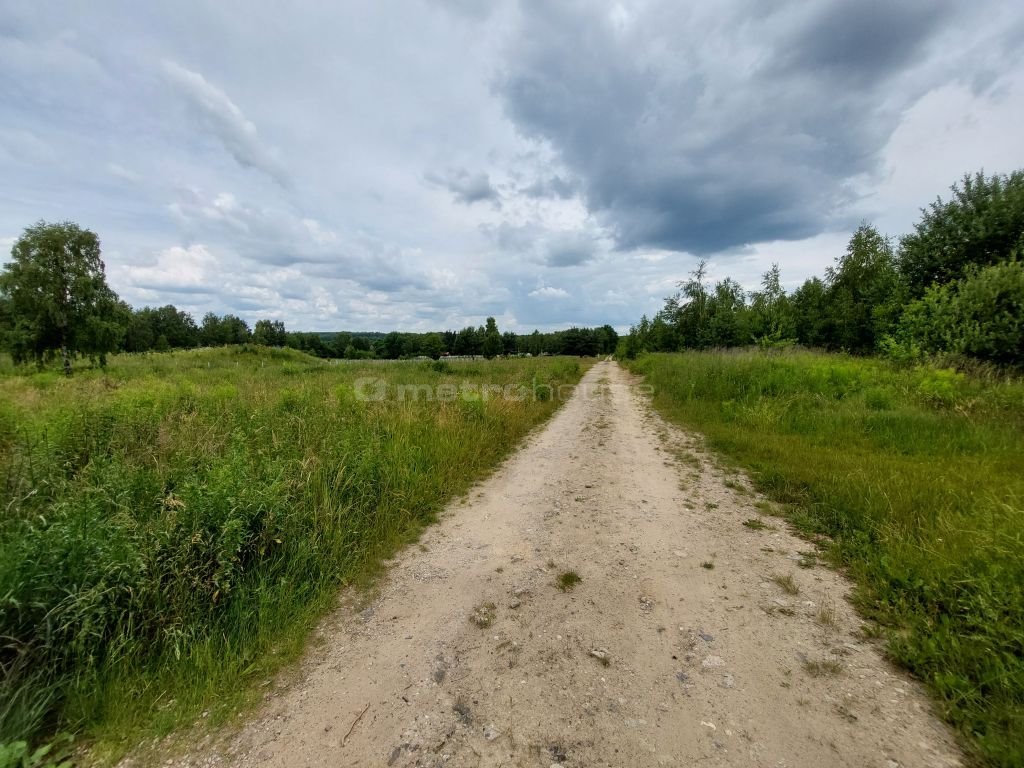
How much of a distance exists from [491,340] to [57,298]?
182ft

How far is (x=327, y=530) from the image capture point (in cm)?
386

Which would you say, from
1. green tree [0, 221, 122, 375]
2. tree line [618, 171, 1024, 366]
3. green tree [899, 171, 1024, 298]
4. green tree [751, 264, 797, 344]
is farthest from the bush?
green tree [0, 221, 122, 375]

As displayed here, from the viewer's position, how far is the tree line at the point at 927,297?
1027 cm

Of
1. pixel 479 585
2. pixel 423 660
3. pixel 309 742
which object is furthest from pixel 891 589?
pixel 309 742

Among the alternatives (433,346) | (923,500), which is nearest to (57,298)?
(923,500)

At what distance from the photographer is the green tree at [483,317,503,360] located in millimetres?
71688

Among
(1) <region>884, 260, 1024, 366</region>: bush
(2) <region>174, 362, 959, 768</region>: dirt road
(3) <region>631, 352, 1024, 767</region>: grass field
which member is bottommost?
(2) <region>174, 362, 959, 768</region>: dirt road

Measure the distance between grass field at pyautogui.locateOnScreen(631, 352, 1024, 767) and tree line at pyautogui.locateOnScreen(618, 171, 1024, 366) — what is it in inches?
93.7

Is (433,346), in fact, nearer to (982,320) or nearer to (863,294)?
(863,294)

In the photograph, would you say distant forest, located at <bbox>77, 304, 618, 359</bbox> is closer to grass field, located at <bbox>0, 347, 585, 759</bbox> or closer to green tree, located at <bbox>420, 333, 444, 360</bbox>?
green tree, located at <bbox>420, 333, 444, 360</bbox>

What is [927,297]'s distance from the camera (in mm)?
12594

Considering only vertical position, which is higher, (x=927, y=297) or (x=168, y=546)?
(x=927, y=297)

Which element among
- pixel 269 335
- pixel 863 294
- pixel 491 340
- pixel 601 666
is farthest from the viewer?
pixel 269 335

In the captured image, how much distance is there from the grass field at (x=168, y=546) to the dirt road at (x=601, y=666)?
51cm
